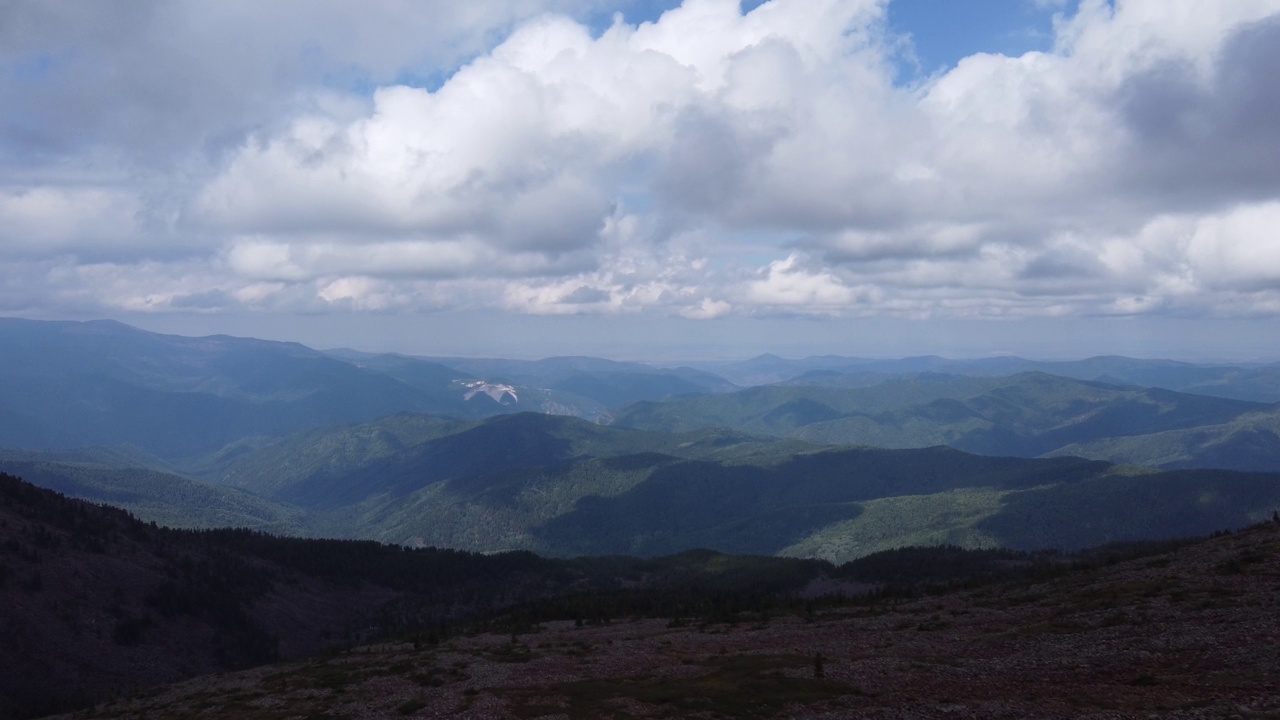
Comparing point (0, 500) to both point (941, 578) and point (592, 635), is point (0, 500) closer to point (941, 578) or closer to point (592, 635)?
point (592, 635)

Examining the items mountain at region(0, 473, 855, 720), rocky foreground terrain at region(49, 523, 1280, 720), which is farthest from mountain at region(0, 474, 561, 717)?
rocky foreground terrain at region(49, 523, 1280, 720)

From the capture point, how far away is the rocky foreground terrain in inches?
1385

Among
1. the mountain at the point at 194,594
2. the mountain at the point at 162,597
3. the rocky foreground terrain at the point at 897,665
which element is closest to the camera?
the rocky foreground terrain at the point at 897,665

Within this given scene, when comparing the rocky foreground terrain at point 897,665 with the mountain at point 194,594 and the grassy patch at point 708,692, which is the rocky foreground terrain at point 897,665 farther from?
the mountain at point 194,594

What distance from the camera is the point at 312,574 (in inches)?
6949

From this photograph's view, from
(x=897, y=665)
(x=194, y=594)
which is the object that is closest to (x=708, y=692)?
(x=897, y=665)

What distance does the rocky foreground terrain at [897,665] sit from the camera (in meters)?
35.2

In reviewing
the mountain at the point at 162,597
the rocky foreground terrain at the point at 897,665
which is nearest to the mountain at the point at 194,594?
the mountain at the point at 162,597

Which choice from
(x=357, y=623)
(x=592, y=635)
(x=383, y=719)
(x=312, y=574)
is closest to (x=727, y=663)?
(x=383, y=719)

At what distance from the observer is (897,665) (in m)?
44.4

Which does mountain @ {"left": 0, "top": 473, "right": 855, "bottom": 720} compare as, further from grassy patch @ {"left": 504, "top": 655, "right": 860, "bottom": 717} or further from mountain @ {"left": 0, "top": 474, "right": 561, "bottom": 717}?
grassy patch @ {"left": 504, "top": 655, "right": 860, "bottom": 717}

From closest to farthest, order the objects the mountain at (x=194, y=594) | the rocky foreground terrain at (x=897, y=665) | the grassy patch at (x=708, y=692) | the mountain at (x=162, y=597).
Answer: the rocky foreground terrain at (x=897, y=665) → the grassy patch at (x=708, y=692) → the mountain at (x=162, y=597) → the mountain at (x=194, y=594)

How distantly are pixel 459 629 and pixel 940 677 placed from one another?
62.9 metres

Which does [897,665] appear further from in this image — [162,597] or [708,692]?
[162,597]
